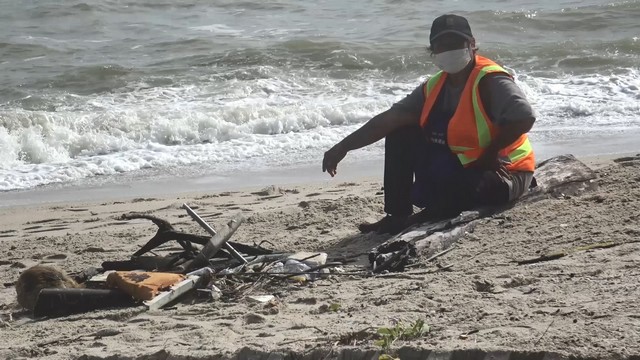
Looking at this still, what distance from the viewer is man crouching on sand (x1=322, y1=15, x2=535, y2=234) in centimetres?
567

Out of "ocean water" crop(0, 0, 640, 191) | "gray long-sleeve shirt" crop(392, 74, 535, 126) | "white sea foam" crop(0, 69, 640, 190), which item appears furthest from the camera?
"ocean water" crop(0, 0, 640, 191)

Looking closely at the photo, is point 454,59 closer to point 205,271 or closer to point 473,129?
point 473,129

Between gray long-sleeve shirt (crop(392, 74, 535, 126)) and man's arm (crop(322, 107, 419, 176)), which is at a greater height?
gray long-sleeve shirt (crop(392, 74, 535, 126))

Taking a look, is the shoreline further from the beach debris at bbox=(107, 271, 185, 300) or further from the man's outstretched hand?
the beach debris at bbox=(107, 271, 185, 300)

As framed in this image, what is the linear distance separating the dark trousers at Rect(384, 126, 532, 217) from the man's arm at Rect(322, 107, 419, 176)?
0.04 metres

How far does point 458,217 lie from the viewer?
5574mm

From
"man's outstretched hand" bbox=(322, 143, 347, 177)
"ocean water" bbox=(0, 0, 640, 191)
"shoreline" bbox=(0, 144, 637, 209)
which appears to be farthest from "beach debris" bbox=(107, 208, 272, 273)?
"ocean water" bbox=(0, 0, 640, 191)

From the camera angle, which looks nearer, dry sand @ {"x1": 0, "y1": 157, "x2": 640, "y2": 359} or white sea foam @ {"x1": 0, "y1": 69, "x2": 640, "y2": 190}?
dry sand @ {"x1": 0, "y1": 157, "x2": 640, "y2": 359}

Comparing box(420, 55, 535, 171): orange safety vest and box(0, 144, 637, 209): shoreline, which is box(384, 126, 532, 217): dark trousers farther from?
box(0, 144, 637, 209): shoreline

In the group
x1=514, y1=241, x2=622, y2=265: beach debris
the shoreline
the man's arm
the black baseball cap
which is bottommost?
the shoreline

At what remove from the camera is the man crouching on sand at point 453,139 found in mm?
5672

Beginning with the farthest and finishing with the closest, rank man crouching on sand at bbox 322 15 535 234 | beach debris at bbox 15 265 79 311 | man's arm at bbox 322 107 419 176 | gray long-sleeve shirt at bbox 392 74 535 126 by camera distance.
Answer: man's arm at bbox 322 107 419 176 → man crouching on sand at bbox 322 15 535 234 → gray long-sleeve shirt at bbox 392 74 535 126 → beach debris at bbox 15 265 79 311

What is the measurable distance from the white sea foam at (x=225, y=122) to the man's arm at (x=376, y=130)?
12.4ft

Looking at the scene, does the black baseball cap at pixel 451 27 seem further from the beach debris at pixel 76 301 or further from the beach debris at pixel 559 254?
the beach debris at pixel 76 301
